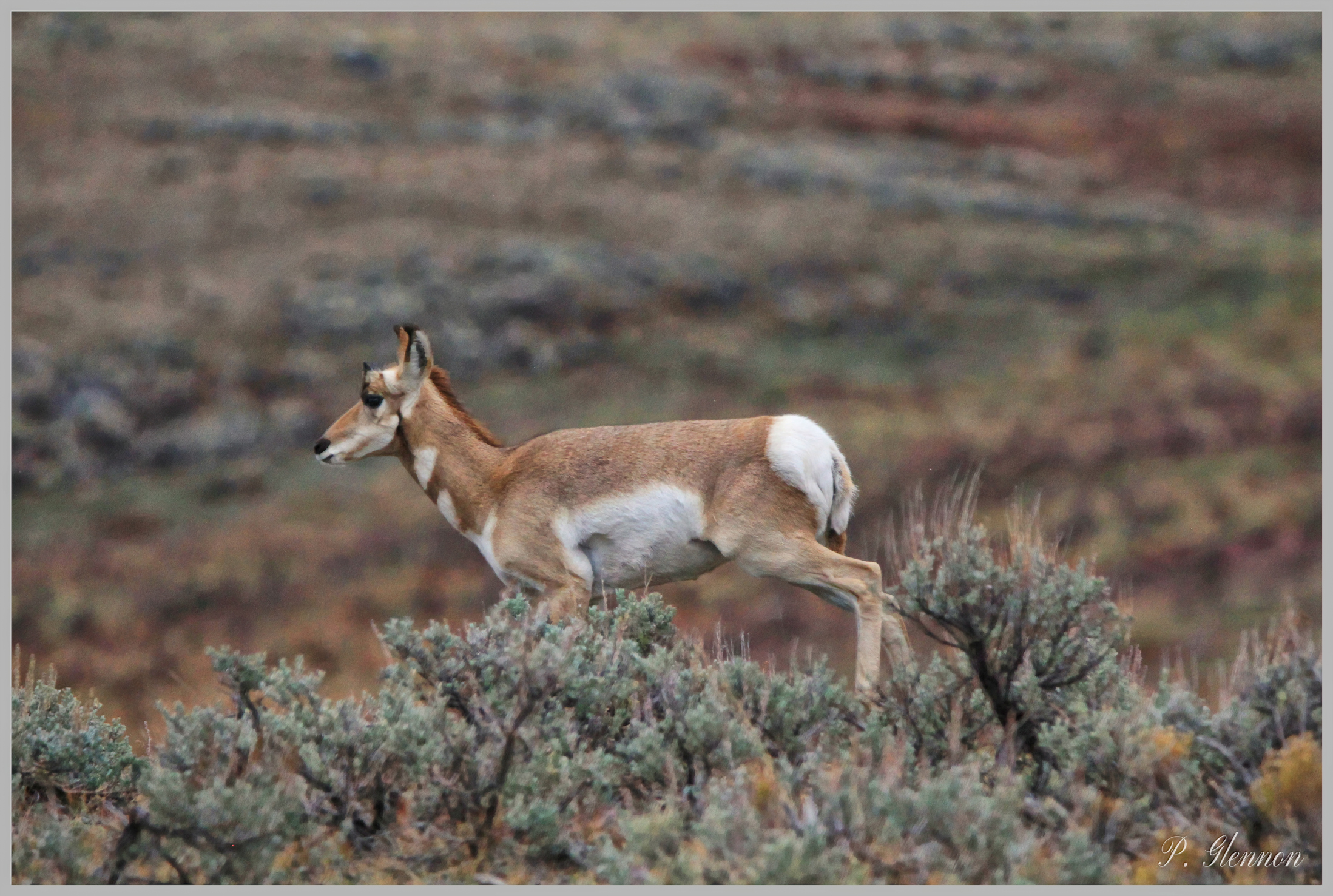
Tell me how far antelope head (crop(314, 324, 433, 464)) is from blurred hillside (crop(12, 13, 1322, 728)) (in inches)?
510

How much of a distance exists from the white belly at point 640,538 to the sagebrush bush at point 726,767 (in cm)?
89

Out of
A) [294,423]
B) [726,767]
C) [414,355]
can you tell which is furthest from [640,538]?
[294,423]

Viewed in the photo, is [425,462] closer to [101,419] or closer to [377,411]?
[377,411]

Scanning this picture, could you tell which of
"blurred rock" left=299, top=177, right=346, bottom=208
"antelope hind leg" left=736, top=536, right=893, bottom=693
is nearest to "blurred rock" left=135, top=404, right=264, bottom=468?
"blurred rock" left=299, top=177, right=346, bottom=208

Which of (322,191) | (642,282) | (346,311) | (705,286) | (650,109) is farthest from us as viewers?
(650,109)

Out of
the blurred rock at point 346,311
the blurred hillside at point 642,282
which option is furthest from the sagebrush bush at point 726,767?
the blurred rock at point 346,311

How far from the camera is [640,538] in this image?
7.68 m

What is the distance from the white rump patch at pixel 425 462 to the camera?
27.8 ft

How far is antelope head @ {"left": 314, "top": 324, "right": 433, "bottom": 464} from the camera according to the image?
841 centimetres

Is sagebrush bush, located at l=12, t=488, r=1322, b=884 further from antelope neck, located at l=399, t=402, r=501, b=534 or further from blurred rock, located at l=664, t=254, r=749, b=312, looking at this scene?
blurred rock, located at l=664, t=254, r=749, b=312

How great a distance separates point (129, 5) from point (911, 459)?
38.5m

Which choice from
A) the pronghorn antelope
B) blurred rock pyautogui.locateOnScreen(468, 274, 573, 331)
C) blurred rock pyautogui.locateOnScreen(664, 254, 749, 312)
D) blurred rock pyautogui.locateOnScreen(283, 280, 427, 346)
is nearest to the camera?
the pronghorn antelope

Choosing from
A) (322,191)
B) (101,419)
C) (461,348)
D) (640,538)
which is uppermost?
(322,191)

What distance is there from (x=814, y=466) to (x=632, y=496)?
3.32 ft
